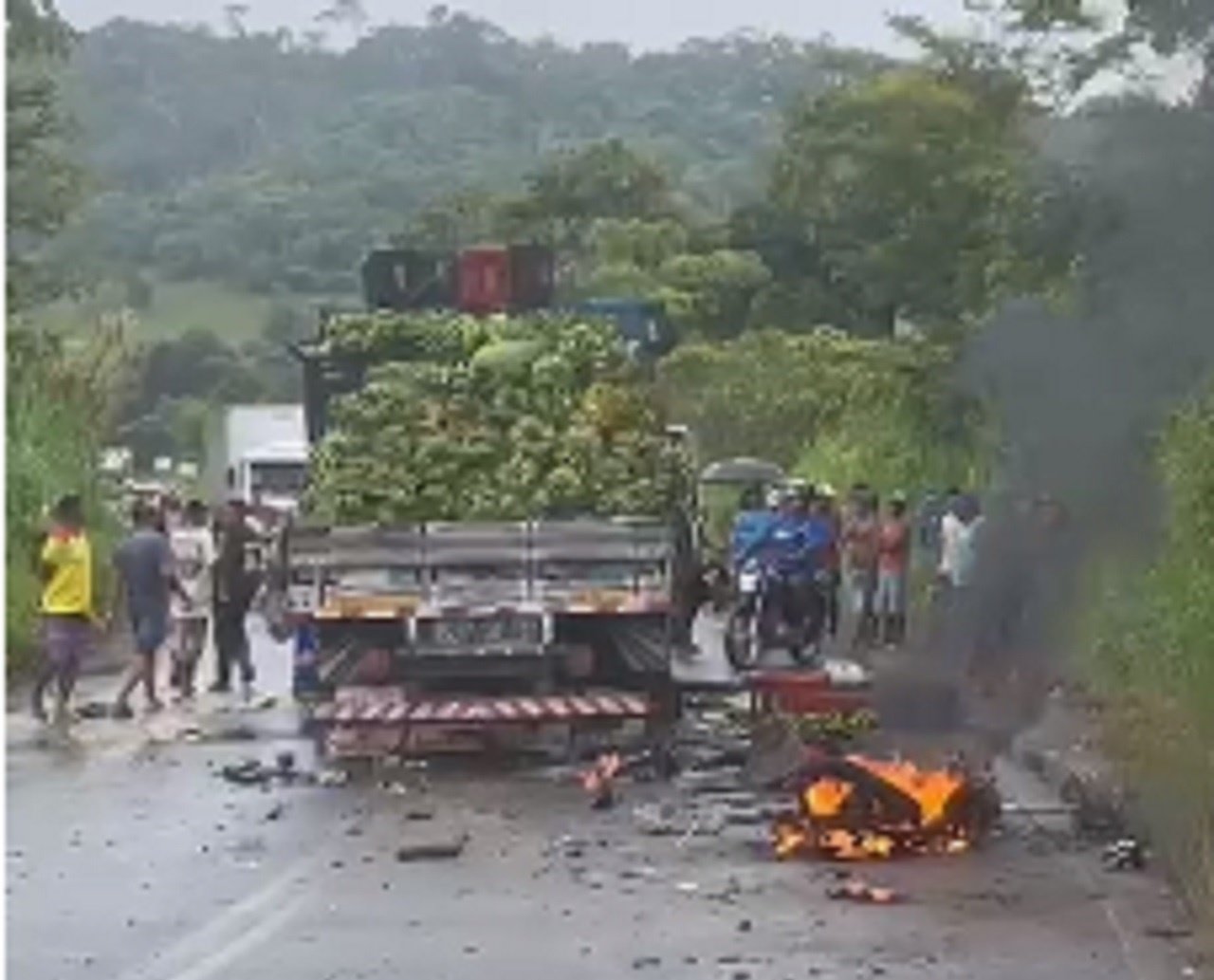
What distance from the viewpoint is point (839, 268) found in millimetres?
49188

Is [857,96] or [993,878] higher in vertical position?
[857,96]

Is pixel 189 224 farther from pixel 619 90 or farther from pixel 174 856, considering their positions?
pixel 174 856

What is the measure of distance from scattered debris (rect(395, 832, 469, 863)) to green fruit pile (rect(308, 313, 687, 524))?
4.08m

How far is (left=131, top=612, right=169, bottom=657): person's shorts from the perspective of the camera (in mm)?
20672

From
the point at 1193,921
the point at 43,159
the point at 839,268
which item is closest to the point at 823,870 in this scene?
Result: the point at 1193,921

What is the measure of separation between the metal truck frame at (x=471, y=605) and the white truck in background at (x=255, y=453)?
28.7 m

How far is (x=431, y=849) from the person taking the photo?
1316cm

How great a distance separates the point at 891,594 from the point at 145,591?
7.34 meters

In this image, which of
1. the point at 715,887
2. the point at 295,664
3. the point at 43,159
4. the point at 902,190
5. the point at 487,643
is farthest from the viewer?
the point at 902,190

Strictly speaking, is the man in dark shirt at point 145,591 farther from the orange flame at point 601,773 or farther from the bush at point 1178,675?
the bush at point 1178,675

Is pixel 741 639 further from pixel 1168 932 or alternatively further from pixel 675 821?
pixel 1168 932

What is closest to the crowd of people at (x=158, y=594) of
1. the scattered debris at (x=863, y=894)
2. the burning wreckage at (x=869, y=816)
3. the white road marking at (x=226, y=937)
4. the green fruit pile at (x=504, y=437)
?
the green fruit pile at (x=504, y=437)

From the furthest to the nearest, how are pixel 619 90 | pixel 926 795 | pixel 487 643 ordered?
pixel 619 90 → pixel 487 643 → pixel 926 795

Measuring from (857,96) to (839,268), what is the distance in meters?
5.21
